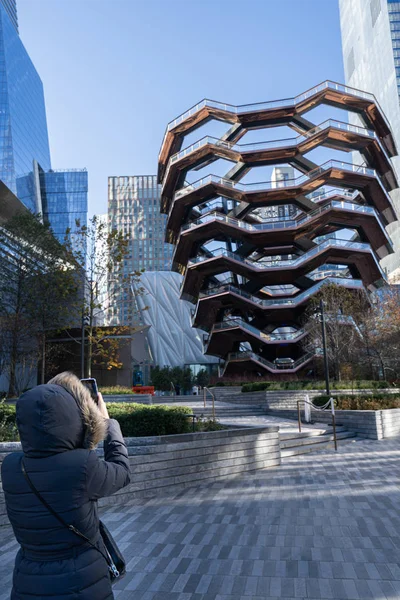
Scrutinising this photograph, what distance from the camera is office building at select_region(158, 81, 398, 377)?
37219 mm

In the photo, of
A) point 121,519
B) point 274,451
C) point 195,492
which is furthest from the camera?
point 274,451

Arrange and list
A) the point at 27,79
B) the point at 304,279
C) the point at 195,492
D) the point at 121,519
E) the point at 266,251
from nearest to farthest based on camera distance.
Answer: the point at 121,519, the point at 195,492, the point at 304,279, the point at 266,251, the point at 27,79

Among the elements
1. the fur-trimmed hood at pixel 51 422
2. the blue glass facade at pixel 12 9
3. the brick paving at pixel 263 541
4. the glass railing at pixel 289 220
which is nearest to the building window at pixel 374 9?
the blue glass facade at pixel 12 9

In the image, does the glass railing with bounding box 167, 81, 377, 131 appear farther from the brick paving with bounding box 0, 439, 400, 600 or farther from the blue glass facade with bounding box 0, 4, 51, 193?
the blue glass facade with bounding box 0, 4, 51, 193

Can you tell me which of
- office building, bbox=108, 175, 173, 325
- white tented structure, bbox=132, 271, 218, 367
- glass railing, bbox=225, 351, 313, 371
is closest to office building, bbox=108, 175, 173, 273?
office building, bbox=108, 175, 173, 325

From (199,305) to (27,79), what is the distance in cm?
8289

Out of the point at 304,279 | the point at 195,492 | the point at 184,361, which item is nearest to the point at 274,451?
the point at 195,492

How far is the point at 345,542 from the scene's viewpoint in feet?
18.8

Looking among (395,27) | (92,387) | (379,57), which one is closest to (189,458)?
(92,387)

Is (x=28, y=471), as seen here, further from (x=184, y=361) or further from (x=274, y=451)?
(x=184, y=361)

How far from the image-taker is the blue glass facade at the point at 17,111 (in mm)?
86125

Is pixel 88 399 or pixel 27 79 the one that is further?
pixel 27 79

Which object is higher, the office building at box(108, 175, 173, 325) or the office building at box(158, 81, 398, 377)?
the office building at box(108, 175, 173, 325)

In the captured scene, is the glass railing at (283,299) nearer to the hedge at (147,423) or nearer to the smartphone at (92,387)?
the hedge at (147,423)
